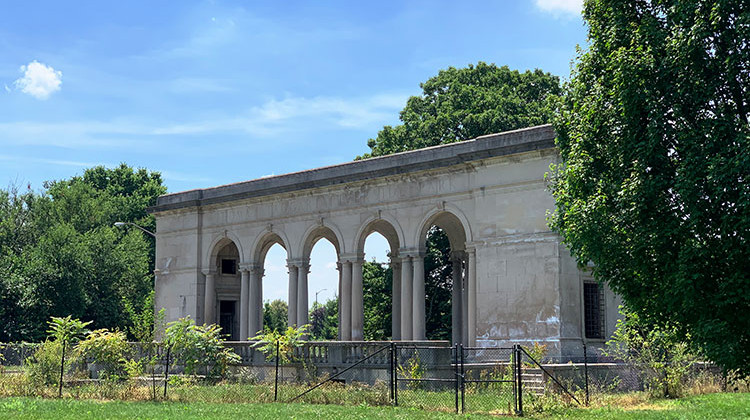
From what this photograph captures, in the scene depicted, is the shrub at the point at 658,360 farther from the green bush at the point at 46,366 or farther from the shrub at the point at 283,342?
the green bush at the point at 46,366

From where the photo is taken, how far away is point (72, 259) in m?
55.8

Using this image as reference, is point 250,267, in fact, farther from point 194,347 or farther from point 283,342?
point 194,347

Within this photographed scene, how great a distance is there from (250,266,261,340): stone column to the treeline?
989 centimetres

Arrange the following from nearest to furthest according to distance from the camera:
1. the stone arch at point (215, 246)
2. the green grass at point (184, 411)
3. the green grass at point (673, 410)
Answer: the green grass at point (184, 411), the green grass at point (673, 410), the stone arch at point (215, 246)

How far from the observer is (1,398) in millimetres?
24938

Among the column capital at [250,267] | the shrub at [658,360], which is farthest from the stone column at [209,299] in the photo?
the shrub at [658,360]

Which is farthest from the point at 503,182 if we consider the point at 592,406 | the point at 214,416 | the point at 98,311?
the point at 98,311

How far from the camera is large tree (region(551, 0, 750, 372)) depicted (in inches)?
667

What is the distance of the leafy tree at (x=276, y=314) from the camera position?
97.3 m

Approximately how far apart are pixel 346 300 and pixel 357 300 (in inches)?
33.2

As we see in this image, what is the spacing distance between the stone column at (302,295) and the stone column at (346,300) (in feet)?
5.67

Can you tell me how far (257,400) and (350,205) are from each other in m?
12.9

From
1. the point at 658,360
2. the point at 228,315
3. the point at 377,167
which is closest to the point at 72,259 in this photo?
the point at 228,315

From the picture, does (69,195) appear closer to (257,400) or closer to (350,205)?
(350,205)
